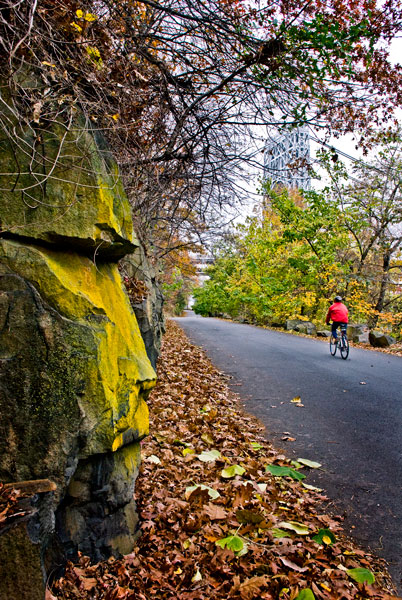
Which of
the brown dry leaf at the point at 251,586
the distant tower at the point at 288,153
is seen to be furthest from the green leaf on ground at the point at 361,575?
the distant tower at the point at 288,153

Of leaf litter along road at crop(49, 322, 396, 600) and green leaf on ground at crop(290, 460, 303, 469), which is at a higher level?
green leaf on ground at crop(290, 460, 303, 469)

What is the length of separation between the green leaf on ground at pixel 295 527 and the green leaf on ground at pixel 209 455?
3.99 feet

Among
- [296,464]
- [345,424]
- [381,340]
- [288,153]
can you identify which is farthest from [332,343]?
[296,464]

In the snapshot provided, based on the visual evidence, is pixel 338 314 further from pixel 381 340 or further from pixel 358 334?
pixel 358 334

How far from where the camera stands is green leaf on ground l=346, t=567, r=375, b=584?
97.0 inches

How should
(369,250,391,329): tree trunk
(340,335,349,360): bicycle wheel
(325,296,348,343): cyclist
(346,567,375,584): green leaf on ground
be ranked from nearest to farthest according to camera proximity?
(346,567,375,584): green leaf on ground < (340,335,349,360): bicycle wheel < (325,296,348,343): cyclist < (369,250,391,329): tree trunk

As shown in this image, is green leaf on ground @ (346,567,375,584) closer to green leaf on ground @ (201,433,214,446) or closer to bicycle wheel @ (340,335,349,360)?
green leaf on ground @ (201,433,214,446)

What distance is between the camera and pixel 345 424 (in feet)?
17.4

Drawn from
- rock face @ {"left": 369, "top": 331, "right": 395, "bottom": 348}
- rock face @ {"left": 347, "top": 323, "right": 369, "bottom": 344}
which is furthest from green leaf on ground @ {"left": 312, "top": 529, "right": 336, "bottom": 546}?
rock face @ {"left": 347, "top": 323, "right": 369, "bottom": 344}

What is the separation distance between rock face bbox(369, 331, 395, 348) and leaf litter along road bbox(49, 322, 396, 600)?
12.8 m

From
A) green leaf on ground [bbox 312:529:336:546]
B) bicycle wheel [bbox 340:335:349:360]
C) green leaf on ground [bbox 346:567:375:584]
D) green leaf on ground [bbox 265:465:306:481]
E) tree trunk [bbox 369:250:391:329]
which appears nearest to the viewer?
green leaf on ground [bbox 346:567:375:584]

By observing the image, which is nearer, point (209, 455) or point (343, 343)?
point (209, 455)

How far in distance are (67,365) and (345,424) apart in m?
4.40

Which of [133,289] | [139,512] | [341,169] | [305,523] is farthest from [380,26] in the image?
[341,169]
